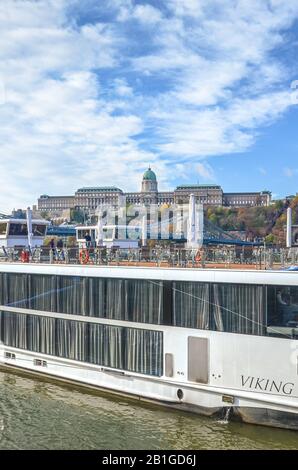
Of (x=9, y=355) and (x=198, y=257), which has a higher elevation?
(x=198, y=257)

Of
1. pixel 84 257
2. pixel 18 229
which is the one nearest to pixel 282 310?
pixel 84 257

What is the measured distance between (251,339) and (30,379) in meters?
8.65

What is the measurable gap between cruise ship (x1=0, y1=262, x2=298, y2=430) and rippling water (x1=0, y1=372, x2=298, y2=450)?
38 cm

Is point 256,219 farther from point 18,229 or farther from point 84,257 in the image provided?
point 84,257

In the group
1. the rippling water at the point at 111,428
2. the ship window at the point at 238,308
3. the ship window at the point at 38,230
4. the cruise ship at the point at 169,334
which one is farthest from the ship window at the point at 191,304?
the ship window at the point at 38,230

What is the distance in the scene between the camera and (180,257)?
16688mm

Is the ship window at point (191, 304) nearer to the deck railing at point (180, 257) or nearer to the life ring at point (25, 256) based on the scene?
the deck railing at point (180, 257)

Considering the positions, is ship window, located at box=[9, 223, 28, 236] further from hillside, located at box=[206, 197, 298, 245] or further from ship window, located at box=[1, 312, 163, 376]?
hillside, located at box=[206, 197, 298, 245]

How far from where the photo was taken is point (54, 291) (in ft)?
59.8

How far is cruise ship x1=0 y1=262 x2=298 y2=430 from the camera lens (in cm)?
1362

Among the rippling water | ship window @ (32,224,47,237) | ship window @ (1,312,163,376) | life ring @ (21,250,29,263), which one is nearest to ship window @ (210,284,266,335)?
ship window @ (1,312,163,376)

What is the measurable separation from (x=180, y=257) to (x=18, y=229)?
590 inches

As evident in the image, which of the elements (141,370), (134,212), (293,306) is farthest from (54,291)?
(134,212)
